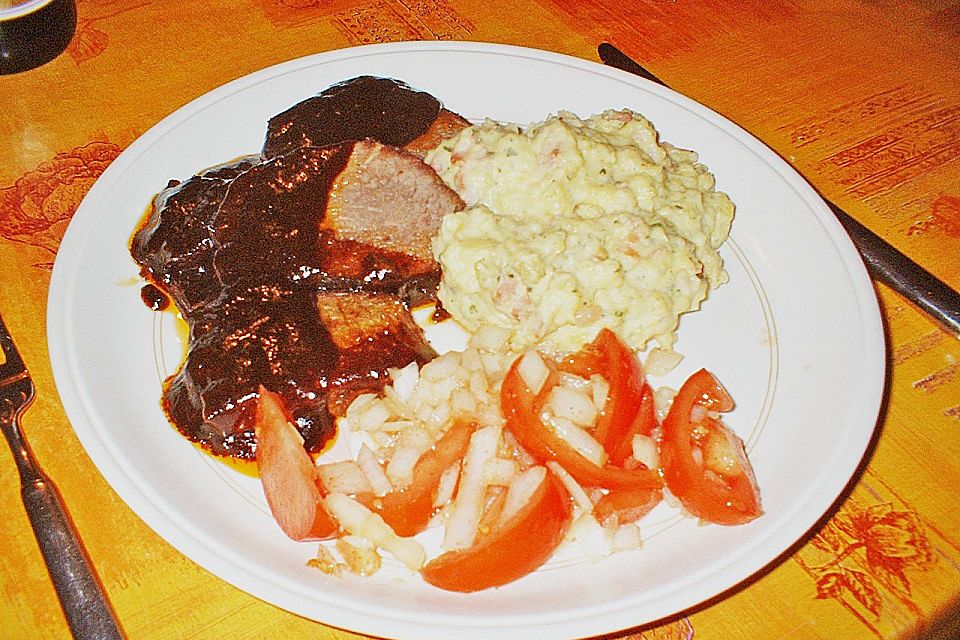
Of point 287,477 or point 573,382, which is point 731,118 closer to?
point 573,382

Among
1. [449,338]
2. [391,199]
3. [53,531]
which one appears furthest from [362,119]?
[53,531]

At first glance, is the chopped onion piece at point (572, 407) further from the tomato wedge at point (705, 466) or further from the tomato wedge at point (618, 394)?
the tomato wedge at point (705, 466)

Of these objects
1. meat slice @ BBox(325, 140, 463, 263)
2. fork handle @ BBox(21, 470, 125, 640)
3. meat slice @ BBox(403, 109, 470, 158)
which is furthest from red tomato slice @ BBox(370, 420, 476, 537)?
meat slice @ BBox(403, 109, 470, 158)

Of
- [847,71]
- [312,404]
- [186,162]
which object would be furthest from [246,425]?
[847,71]

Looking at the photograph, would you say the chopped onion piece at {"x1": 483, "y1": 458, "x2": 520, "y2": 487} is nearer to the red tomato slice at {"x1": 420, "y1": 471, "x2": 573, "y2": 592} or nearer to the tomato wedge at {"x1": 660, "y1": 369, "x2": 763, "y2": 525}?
the red tomato slice at {"x1": 420, "y1": 471, "x2": 573, "y2": 592}

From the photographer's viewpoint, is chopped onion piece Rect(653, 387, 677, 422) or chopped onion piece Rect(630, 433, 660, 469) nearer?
chopped onion piece Rect(630, 433, 660, 469)

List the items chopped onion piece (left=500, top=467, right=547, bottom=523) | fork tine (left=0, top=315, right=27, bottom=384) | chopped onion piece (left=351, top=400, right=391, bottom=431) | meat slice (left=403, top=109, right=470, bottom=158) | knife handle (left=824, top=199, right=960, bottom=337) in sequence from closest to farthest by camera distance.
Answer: chopped onion piece (left=500, top=467, right=547, bottom=523)
chopped onion piece (left=351, top=400, right=391, bottom=431)
fork tine (left=0, top=315, right=27, bottom=384)
knife handle (left=824, top=199, right=960, bottom=337)
meat slice (left=403, top=109, right=470, bottom=158)

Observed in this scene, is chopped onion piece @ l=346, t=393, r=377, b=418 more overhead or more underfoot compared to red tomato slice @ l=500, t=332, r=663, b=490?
more underfoot
